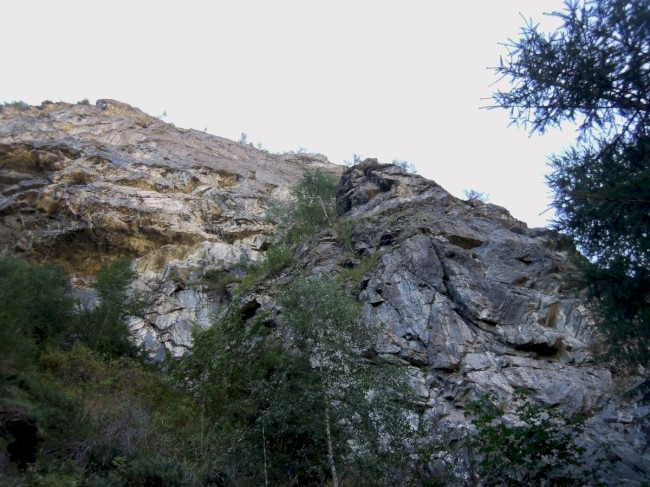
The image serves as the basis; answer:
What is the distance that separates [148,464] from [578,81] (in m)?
8.93

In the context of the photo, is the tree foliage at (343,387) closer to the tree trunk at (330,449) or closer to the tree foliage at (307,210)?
the tree trunk at (330,449)

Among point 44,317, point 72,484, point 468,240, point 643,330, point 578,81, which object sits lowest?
point 72,484

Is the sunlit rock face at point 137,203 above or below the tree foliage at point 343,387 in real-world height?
above

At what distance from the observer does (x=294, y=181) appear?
38250 millimetres

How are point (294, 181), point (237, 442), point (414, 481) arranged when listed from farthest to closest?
point (294, 181)
point (237, 442)
point (414, 481)

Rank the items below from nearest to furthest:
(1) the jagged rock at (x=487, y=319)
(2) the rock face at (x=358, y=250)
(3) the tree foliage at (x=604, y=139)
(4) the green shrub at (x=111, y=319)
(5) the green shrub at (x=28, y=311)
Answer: (3) the tree foliage at (x=604, y=139) → (5) the green shrub at (x=28, y=311) → (1) the jagged rock at (x=487, y=319) → (2) the rock face at (x=358, y=250) → (4) the green shrub at (x=111, y=319)

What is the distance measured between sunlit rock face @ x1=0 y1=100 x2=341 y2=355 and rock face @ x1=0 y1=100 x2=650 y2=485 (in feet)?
0.28

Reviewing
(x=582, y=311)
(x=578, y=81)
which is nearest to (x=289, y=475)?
(x=578, y=81)

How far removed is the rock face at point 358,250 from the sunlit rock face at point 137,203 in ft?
0.28

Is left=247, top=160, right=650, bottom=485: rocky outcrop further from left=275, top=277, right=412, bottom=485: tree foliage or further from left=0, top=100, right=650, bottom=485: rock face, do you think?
left=275, top=277, right=412, bottom=485: tree foliage

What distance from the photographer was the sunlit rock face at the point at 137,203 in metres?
25.0

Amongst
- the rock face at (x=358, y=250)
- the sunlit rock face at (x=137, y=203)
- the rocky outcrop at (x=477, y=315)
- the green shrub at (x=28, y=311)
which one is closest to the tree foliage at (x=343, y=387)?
the rock face at (x=358, y=250)

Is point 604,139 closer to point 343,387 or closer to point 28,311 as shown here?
point 343,387

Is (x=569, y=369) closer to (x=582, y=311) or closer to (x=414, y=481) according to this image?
(x=582, y=311)
